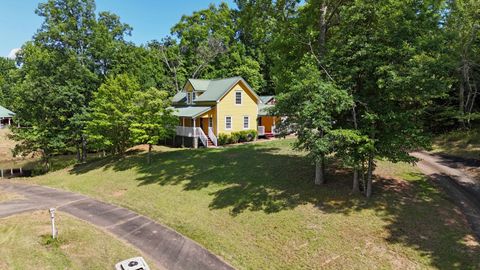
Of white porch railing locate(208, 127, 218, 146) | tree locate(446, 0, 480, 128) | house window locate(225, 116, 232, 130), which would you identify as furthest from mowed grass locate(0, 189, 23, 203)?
tree locate(446, 0, 480, 128)

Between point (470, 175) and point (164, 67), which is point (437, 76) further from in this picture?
point (164, 67)

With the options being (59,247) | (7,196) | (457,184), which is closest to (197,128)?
(7,196)

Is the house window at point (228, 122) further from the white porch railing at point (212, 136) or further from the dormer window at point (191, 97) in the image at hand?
the dormer window at point (191, 97)

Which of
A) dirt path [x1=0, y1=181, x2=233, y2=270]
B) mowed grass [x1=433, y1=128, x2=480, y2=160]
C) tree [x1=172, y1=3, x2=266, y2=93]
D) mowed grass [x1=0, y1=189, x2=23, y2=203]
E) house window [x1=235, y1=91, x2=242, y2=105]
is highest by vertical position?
tree [x1=172, y1=3, x2=266, y2=93]

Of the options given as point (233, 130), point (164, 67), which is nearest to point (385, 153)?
point (233, 130)

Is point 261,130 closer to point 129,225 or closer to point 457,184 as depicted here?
point 457,184

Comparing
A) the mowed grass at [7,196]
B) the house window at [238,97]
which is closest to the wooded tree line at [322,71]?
the mowed grass at [7,196]

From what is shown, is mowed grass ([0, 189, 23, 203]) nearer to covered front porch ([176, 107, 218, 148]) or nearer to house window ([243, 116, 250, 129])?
covered front porch ([176, 107, 218, 148])
